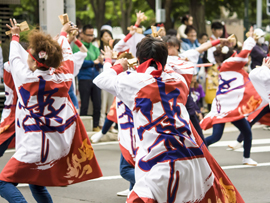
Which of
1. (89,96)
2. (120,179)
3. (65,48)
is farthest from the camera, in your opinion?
(89,96)

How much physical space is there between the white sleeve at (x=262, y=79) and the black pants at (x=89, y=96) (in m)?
4.65

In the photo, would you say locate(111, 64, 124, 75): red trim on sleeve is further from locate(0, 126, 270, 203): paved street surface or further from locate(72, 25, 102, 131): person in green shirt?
locate(72, 25, 102, 131): person in green shirt

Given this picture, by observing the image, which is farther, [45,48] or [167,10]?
[167,10]

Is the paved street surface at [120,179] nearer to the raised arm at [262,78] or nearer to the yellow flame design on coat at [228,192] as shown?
the raised arm at [262,78]

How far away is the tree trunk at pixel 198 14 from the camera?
16.2 m

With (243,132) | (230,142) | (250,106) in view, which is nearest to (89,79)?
(230,142)

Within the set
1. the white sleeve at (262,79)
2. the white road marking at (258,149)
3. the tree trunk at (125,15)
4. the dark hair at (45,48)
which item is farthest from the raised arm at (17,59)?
the tree trunk at (125,15)

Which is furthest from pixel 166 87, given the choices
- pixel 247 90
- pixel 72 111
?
pixel 247 90

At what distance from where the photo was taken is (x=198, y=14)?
16297 mm

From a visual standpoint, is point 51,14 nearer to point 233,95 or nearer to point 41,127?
point 233,95

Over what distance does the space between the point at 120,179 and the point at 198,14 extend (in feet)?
36.0

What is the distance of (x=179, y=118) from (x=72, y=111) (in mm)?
1448

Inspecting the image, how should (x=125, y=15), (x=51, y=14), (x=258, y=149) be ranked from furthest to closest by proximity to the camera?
(x=125, y=15) < (x=51, y=14) < (x=258, y=149)

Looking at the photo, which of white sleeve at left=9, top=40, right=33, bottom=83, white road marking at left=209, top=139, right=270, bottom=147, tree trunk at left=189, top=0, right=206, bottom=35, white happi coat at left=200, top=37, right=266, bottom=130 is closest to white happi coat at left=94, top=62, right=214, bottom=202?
white sleeve at left=9, top=40, right=33, bottom=83
